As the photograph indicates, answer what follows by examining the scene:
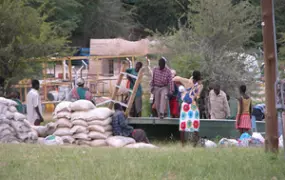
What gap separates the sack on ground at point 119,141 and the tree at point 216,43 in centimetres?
513

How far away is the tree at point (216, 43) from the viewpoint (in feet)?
61.3

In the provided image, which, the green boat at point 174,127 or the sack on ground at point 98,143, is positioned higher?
the green boat at point 174,127

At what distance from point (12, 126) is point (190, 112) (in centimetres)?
385

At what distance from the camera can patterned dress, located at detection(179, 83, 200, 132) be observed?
13.3m

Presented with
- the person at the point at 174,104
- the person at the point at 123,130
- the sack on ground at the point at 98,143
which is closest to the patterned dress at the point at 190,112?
the person at the point at 123,130

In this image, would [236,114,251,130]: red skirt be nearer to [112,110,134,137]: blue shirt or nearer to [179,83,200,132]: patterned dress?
[179,83,200,132]: patterned dress

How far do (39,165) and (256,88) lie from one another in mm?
11185

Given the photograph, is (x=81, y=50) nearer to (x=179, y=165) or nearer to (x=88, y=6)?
(x=88, y=6)

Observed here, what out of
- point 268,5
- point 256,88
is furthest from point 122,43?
point 268,5

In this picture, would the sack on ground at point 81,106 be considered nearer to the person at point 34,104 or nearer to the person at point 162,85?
the person at point 34,104

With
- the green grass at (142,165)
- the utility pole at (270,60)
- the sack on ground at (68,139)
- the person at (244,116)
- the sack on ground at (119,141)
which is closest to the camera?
the green grass at (142,165)

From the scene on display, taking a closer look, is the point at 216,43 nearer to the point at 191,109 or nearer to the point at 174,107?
the point at 174,107

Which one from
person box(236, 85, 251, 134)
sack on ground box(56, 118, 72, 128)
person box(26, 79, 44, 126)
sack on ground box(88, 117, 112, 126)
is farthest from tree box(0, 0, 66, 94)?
person box(236, 85, 251, 134)

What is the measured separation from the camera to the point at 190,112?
13.3 m
